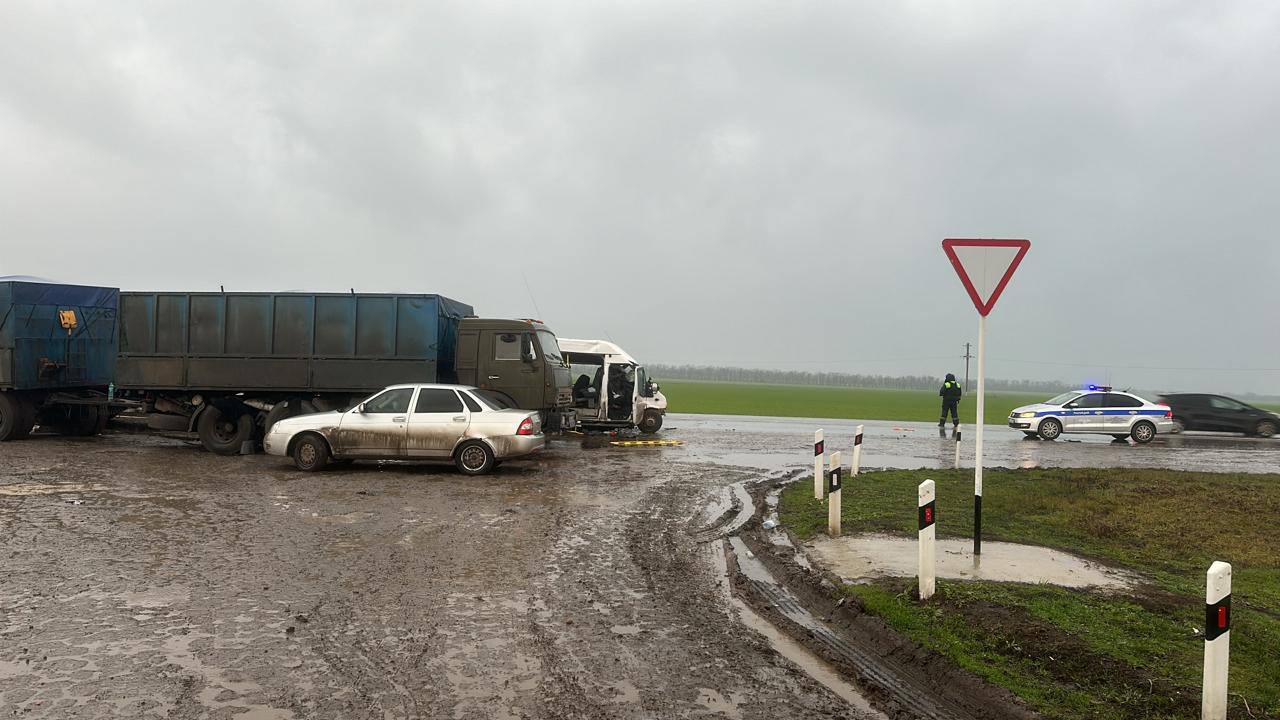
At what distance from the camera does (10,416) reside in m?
18.2

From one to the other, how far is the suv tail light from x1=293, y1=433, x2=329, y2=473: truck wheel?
3.26 metres

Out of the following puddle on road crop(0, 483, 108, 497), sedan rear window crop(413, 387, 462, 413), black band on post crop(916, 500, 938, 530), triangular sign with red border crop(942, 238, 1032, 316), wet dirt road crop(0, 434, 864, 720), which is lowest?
wet dirt road crop(0, 434, 864, 720)

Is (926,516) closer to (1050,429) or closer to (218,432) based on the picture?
(218,432)

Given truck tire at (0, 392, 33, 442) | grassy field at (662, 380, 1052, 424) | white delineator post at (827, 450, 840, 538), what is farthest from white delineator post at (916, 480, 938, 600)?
grassy field at (662, 380, 1052, 424)

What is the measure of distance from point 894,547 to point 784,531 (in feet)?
4.84

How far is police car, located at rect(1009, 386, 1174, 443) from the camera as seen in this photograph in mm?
24438

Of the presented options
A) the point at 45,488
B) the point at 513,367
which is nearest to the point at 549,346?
the point at 513,367

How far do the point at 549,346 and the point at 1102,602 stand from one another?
13139 mm

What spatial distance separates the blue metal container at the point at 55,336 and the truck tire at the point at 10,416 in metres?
0.34

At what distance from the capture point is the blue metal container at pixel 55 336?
17.9 meters

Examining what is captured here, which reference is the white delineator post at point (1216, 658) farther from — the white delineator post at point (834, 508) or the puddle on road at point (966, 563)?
the white delineator post at point (834, 508)

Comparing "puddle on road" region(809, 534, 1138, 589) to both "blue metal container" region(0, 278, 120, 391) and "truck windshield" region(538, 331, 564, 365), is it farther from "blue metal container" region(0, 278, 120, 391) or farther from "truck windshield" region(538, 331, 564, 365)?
"blue metal container" region(0, 278, 120, 391)

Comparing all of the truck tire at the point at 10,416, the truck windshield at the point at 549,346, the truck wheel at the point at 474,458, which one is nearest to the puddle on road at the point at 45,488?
the truck wheel at the point at 474,458

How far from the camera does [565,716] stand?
4195 millimetres
